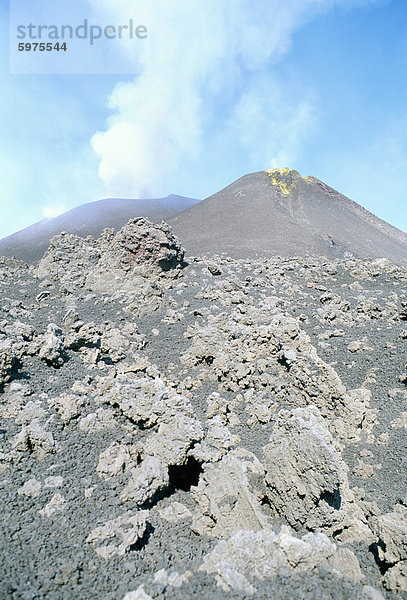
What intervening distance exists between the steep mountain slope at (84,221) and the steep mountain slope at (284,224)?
690cm

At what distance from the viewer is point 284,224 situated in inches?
1168

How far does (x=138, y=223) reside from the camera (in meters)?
10.7

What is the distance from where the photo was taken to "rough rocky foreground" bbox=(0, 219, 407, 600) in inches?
107

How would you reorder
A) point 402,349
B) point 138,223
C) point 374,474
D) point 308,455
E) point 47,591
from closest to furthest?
1. point 47,591
2. point 308,455
3. point 374,474
4. point 402,349
5. point 138,223

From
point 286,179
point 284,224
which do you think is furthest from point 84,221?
point 286,179

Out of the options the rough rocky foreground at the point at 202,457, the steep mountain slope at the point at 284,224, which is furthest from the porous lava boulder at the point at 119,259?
the steep mountain slope at the point at 284,224

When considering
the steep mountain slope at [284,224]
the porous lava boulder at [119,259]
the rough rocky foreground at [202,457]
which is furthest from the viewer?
the steep mountain slope at [284,224]

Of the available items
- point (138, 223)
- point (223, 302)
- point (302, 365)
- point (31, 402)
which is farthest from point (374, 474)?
point (138, 223)

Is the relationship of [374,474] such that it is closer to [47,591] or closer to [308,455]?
[308,455]

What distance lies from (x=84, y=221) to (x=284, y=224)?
20940mm

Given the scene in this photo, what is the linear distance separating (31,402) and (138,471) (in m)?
1.70

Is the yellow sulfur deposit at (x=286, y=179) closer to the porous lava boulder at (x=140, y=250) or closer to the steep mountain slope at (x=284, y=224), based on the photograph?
the steep mountain slope at (x=284, y=224)

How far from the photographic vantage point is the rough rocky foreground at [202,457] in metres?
2.71

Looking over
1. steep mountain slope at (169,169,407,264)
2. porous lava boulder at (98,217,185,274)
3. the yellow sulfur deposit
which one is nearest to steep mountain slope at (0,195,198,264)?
steep mountain slope at (169,169,407,264)
